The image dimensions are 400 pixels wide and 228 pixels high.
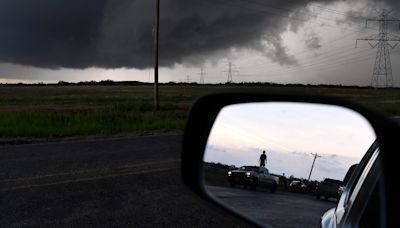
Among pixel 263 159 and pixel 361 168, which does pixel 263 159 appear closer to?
pixel 263 159

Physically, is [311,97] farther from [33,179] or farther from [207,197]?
[33,179]

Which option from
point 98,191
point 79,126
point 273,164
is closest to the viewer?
point 273,164

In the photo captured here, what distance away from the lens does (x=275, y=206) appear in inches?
73.0

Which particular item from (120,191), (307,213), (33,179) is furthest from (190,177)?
(33,179)

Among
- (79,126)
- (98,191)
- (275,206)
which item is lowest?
(79,126)

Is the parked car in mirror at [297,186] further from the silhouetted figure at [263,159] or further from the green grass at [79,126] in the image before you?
the green grass at [79,126]

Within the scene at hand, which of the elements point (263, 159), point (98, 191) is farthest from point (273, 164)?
point (98, 191)

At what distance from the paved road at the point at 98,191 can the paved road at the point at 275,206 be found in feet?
0.40

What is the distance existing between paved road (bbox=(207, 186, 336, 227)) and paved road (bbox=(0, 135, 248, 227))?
123mm

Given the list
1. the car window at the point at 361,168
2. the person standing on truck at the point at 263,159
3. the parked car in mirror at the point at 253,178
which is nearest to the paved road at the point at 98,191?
the parked car in mirror at the point at 253,178

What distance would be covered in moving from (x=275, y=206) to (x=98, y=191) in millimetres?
5335

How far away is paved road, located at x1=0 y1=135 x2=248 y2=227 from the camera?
17.7 ft

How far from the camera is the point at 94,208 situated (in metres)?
5.86

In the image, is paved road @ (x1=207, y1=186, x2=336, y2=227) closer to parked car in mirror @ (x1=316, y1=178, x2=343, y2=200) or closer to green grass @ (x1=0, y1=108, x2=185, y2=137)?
parked car in mirror @ (x1=316, y1=178, x2=343, y2=200)
